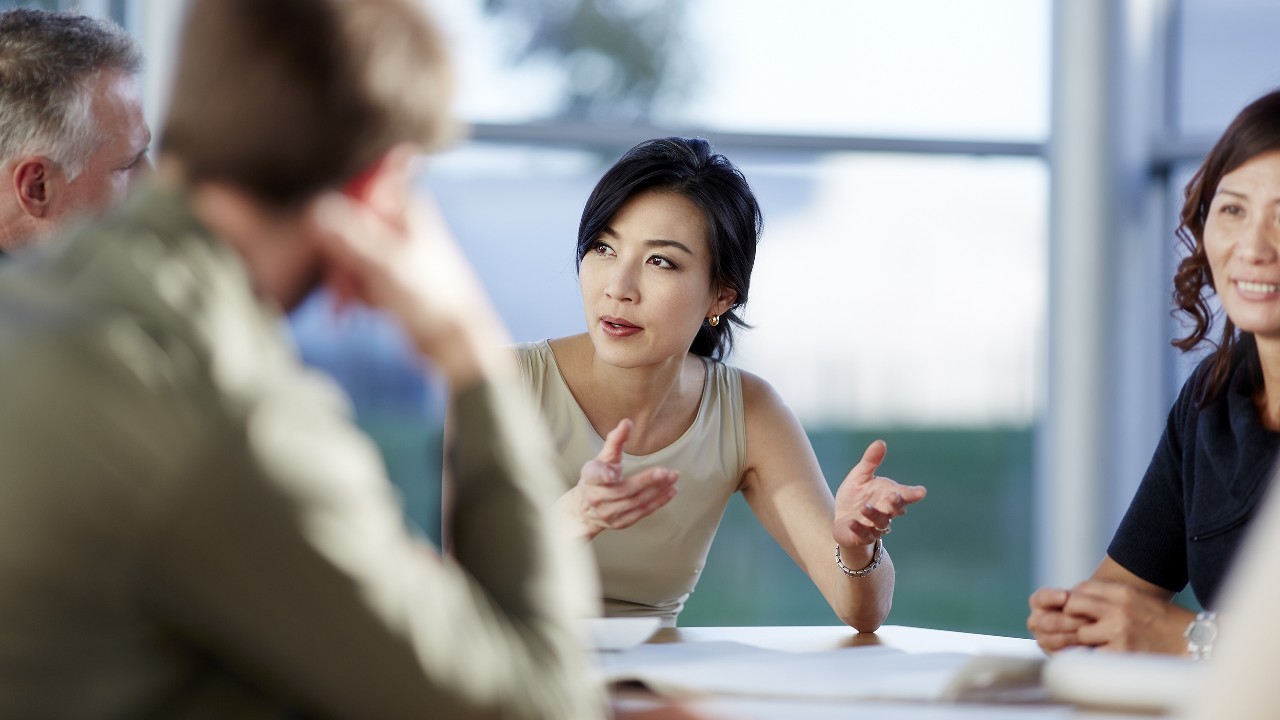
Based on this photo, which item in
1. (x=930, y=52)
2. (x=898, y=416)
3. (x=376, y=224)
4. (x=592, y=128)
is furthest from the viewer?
(x=898, y=416)

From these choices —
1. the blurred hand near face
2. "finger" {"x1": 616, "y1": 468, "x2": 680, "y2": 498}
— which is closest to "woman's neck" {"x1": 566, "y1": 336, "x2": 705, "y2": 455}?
"finger" {"x1": 616, "y1": 468, "x2": 680, "y2": 498}

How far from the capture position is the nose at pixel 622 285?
215 centimetres

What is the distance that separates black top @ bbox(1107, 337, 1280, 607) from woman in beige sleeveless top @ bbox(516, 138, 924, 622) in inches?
19.4

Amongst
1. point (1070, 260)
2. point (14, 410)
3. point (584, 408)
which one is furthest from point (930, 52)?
point (14, 410)

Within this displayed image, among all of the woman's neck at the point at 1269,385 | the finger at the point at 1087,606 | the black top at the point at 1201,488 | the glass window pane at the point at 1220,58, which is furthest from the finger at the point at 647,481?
the glass window pane at the point at 1220,58

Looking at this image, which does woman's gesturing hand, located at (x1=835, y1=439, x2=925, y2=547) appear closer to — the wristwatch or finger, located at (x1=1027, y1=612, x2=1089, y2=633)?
finger, located at (x1=1027, y1=612, x2=1089, y2=633)

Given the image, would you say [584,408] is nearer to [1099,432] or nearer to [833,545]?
[833,545]

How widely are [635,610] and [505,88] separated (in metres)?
2.34

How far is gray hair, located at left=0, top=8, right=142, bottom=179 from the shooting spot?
185 centimetres

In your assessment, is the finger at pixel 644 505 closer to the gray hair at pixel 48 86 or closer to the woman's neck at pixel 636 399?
the woman's neck at pixel 636 399

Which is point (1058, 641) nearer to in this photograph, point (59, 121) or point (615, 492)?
point (615, 492)

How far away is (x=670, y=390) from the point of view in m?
2.32

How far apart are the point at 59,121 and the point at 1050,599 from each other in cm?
159

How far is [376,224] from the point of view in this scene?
893 millimetres
